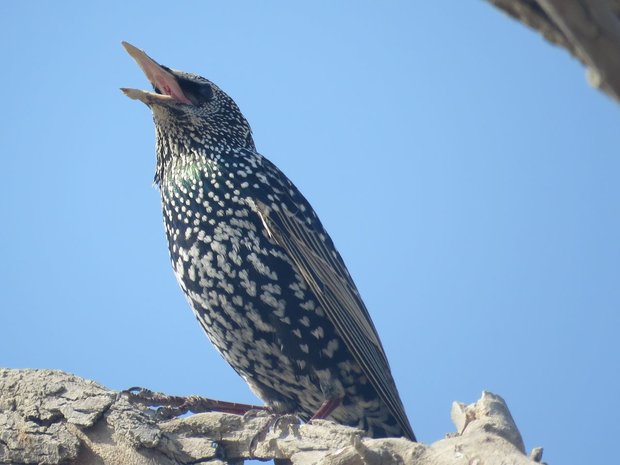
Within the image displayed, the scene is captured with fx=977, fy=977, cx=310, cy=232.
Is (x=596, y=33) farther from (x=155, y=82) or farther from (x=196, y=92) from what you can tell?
(x=196, y=92)

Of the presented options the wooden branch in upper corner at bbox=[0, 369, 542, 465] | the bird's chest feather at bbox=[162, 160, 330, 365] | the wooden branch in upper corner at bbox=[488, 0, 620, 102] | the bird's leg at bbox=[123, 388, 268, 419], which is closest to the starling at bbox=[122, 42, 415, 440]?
the bird's chest feather at bbox=[162, 160, 330, 365]

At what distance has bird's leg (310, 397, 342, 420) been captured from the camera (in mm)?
5410

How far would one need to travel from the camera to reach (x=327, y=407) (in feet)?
17.9

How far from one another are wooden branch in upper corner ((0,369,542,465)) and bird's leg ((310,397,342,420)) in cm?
81

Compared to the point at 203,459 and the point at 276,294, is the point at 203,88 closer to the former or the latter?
the point at 276,294

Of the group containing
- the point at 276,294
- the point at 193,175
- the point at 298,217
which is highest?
the point at 193,175

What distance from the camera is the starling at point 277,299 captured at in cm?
548

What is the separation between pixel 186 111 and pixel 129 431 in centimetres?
259

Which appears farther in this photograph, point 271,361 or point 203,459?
point 271,361

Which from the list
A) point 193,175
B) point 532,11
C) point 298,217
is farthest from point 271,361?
point 532,11

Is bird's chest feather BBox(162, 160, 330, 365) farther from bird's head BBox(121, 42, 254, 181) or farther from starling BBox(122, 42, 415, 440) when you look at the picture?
bird's head BBox(121, 42, 254, 181)

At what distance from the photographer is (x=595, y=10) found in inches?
54.9

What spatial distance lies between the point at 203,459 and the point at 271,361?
115cm

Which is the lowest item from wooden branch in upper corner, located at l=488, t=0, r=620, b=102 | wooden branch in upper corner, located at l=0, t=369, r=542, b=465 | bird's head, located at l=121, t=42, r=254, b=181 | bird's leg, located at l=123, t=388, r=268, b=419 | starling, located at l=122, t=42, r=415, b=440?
wooden branch in upper corner, located at l=488, t=0, r=620, b=102
